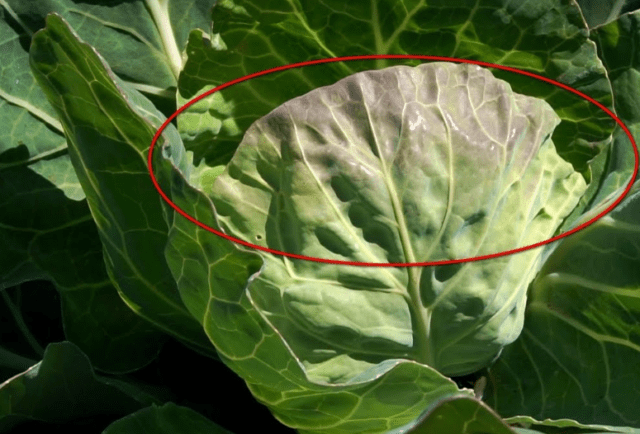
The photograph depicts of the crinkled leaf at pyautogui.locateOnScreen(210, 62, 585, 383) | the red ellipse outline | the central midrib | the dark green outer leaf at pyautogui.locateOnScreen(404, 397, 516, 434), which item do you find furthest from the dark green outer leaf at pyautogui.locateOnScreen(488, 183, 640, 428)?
the dark green outer leaf at pyautogui.locateOnScreen(404, 397, 516, 434)

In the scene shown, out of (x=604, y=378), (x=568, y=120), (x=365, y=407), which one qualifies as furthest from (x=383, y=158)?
(x=604, y=378)

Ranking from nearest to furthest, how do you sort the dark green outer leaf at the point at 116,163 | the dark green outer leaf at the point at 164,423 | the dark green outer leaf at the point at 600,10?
the dark green outer leaf at the point at 116,163
the dark green outer leaf at the point at 164,423
the dark green outer leaf at the point at 600,10

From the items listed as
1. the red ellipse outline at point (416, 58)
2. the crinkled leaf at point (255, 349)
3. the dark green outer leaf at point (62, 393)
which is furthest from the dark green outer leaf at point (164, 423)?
the red ellipse outline at point (416, 58)

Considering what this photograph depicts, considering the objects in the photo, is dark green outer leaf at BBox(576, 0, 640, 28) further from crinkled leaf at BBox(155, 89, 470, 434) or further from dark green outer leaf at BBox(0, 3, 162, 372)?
dark green outer leaf at BBox(0, 3, 162, 372)

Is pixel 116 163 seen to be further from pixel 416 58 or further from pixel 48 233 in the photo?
pixel 416 58

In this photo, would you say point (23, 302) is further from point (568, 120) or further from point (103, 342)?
point (568, 120)

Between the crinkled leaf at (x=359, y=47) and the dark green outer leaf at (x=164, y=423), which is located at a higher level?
the crinkled leaf at (x=359, y=47)

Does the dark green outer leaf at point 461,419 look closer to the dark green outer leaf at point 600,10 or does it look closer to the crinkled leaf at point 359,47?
the crinkled leaf at point 359,47
